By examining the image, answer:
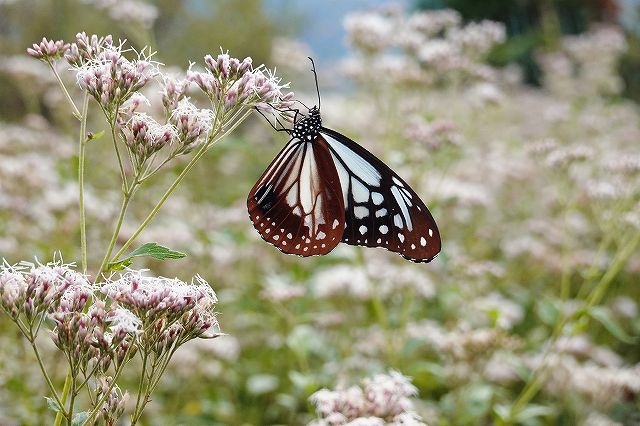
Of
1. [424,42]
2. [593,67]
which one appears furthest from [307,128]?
[593,67]

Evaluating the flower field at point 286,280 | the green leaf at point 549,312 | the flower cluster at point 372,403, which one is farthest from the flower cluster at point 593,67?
the flower cluster at point 372,403

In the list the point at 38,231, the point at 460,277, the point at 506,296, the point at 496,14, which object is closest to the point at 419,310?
the point at 460,277

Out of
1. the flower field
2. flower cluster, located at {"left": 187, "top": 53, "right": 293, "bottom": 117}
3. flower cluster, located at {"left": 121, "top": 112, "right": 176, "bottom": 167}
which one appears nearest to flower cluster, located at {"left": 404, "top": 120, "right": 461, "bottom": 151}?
the flower field

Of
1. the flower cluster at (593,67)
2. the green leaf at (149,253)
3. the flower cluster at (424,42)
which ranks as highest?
the flower cluster at (593,67)

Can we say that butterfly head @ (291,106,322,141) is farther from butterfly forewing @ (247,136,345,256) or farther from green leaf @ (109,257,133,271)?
green leaf @ (109,257,133,271)

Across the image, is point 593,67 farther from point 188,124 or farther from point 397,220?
point 188,124

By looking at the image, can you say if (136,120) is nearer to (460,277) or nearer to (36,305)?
(36,305)

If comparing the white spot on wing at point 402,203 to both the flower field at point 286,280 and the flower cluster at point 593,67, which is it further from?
the flower cluster at point 593,67
